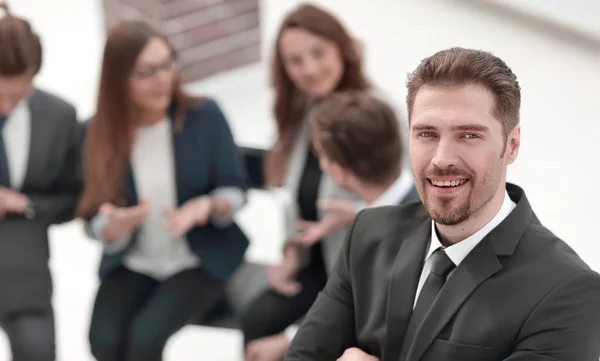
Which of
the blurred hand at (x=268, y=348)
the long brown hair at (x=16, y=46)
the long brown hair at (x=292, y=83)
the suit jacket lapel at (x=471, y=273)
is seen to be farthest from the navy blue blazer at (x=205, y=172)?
the suit jacket lapel at (x=471, y=273)

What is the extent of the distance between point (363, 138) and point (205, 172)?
744 mm

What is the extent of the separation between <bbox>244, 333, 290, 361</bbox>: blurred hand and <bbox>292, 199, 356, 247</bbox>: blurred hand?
32 centimetres

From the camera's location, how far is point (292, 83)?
3.08m

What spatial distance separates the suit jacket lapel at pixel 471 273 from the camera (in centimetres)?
158

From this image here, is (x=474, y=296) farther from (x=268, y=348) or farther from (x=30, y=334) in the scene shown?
(x=30, y=334)

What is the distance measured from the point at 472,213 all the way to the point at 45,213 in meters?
1.77

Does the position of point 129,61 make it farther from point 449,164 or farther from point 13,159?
point 449,164

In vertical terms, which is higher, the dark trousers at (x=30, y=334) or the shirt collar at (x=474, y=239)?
the shirt collar at (x=474, y=239)

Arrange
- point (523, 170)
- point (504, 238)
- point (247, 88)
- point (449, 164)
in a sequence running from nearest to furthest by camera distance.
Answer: point (449, 164), point (504, 238), point (523, 170), point (247, 88)

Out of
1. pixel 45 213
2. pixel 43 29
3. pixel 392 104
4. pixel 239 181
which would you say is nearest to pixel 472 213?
pixel 392 104

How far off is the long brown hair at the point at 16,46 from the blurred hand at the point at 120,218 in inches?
18.7

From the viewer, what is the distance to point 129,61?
279 centimetres

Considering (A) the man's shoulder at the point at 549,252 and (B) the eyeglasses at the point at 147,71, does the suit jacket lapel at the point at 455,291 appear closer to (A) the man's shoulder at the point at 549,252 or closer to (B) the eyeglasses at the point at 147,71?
(A) the man's shoulder at the point at 549,252

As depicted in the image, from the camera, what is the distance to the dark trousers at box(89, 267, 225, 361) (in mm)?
2834
